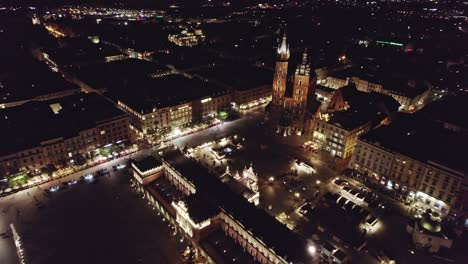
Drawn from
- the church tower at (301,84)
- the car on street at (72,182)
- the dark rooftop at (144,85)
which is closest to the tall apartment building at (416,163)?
the church tower at (301,84)

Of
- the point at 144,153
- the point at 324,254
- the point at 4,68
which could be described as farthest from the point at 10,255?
the point at 4,68

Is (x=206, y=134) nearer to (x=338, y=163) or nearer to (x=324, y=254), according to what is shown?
(x=338, y=163)

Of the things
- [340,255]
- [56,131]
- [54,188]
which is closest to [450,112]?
[340,255]

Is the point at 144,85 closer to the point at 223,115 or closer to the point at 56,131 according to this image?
the point at 223,115

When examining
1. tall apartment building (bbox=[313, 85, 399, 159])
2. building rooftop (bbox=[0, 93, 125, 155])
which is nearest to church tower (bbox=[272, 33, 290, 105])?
tall apartment building (bbox=[313, 85, 399, 159])

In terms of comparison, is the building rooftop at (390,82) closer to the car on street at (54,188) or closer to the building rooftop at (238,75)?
the building rooftop at (238,75)

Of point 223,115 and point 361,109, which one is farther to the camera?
point 223,115
